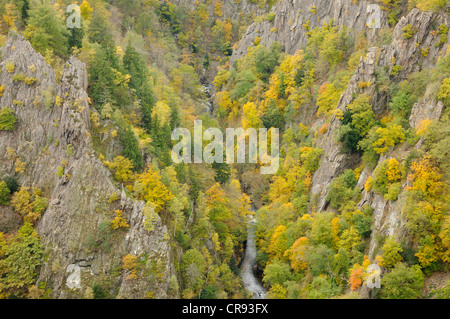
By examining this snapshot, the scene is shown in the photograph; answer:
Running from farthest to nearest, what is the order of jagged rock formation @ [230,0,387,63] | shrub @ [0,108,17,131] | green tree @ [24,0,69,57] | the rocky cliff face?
jagged rock formation @ [230,0,387,63] < green tree @ [24,0,69,57] < shrub @ [0,108,17,131] < the rocky cliff face

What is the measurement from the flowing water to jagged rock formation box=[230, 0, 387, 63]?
1701 inches

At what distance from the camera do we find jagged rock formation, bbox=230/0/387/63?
74.8 meters

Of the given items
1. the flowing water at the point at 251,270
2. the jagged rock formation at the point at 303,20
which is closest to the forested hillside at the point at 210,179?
the jagged rock formation at the point at 303,20

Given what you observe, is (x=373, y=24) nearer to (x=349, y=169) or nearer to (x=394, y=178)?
(x=349, y=169)

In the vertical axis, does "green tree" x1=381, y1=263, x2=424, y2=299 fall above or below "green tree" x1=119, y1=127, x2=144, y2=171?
below

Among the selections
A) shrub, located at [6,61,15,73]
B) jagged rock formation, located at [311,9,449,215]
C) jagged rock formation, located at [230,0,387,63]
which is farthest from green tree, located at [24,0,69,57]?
jagged rock formation, located at [230,0,387,63]

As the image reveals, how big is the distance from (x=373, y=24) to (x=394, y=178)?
37.7m

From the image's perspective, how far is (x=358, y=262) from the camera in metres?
46.6

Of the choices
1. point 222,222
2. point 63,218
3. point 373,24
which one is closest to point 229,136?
point 222,222

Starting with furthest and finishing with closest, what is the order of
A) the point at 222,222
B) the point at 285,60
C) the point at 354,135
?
the point at 285,60 < the point at 222,222 < the point at 354,135

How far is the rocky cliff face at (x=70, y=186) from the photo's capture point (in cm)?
4869

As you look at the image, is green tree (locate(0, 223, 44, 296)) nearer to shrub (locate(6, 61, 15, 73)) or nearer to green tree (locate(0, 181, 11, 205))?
green tree (locate(0, 181, 11, 205))

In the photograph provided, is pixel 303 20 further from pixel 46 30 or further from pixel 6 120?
pixel 6 120

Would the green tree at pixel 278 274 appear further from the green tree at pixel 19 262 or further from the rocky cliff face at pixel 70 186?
the green tree at pixel 19 262
